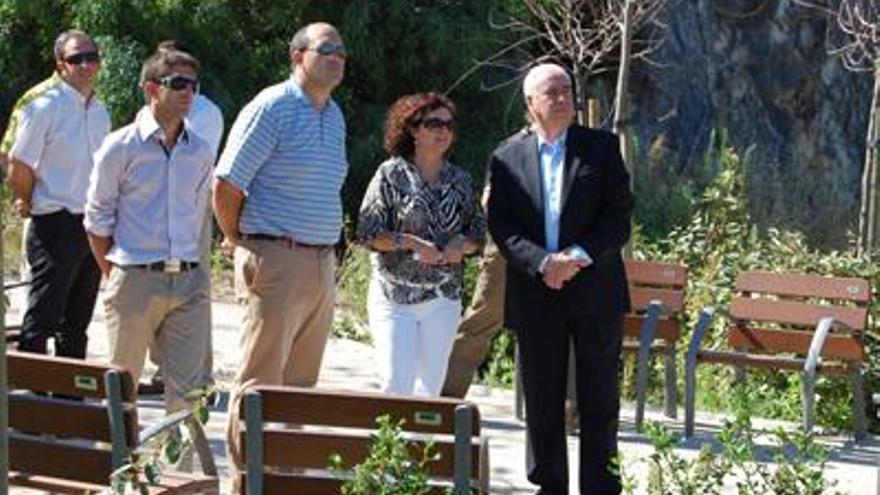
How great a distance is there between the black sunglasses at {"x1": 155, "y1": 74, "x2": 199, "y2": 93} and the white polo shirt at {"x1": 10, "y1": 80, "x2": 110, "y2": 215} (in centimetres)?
185

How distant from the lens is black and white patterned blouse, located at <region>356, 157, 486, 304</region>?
8266mm

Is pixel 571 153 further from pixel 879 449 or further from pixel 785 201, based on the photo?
pixel 785 201

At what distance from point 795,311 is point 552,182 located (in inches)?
124

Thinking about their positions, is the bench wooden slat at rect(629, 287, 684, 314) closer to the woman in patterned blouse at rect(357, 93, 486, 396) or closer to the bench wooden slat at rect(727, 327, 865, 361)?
the bench wooden slat at rect(727, 327, 865, 361)

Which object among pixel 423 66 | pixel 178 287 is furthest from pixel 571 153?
pixel 423 66

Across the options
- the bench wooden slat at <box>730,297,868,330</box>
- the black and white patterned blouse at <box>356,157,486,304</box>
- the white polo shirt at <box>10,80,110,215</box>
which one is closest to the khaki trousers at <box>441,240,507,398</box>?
the bench wooden slat at <box>730,297,868,330</box>

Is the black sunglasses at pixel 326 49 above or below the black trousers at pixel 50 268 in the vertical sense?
above

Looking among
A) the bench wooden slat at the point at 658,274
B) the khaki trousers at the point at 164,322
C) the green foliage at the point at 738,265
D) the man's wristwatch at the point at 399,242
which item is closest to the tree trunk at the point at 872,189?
the green foliage at the point at 738,265

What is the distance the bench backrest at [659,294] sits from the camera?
10664 millimetres

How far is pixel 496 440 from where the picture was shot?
32.6 feet

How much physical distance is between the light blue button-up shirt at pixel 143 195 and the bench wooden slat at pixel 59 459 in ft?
4.66

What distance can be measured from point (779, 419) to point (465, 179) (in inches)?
130

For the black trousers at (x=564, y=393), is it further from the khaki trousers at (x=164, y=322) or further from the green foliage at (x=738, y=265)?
the green foliage at (x=738, y=265)

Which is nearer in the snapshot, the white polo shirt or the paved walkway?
the paved walkway
